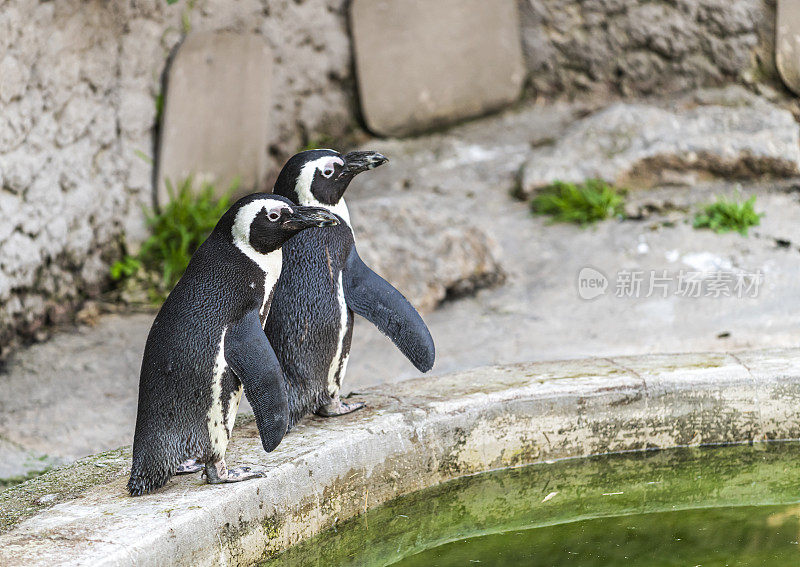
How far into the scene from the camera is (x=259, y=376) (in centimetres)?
206

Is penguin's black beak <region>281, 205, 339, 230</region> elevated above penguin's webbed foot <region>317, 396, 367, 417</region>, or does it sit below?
above

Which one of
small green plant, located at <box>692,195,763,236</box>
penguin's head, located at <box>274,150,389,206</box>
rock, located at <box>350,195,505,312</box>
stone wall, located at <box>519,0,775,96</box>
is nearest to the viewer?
penguin's head, located at <box>274,150,389,206</box>

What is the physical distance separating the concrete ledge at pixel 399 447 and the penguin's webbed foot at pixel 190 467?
25 millimetres

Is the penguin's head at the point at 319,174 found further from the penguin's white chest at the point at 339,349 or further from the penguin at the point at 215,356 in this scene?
the penguin at the point at 215,356

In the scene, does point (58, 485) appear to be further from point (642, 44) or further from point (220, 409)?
point (642, 44)

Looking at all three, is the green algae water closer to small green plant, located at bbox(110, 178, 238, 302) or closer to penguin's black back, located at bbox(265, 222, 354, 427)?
penguin's black back, located at bbox(265, 222, 354, 427)

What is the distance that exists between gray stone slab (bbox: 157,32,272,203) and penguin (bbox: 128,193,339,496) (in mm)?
2603

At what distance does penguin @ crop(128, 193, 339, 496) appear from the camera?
6.75 feet

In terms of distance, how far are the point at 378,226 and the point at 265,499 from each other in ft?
7.25

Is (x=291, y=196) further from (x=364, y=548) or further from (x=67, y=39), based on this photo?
(x=67, y=39)

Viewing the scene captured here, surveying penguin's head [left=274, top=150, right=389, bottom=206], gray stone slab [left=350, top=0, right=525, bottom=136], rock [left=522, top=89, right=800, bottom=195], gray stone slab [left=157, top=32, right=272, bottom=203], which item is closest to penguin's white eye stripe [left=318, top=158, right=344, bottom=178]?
penguin's head [left=274, top=150, right=389, bottom=206]

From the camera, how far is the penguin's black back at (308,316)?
243cm

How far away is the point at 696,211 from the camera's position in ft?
15.0

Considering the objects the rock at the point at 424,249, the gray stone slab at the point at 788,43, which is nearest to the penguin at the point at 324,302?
the rock at the point at 424,249
